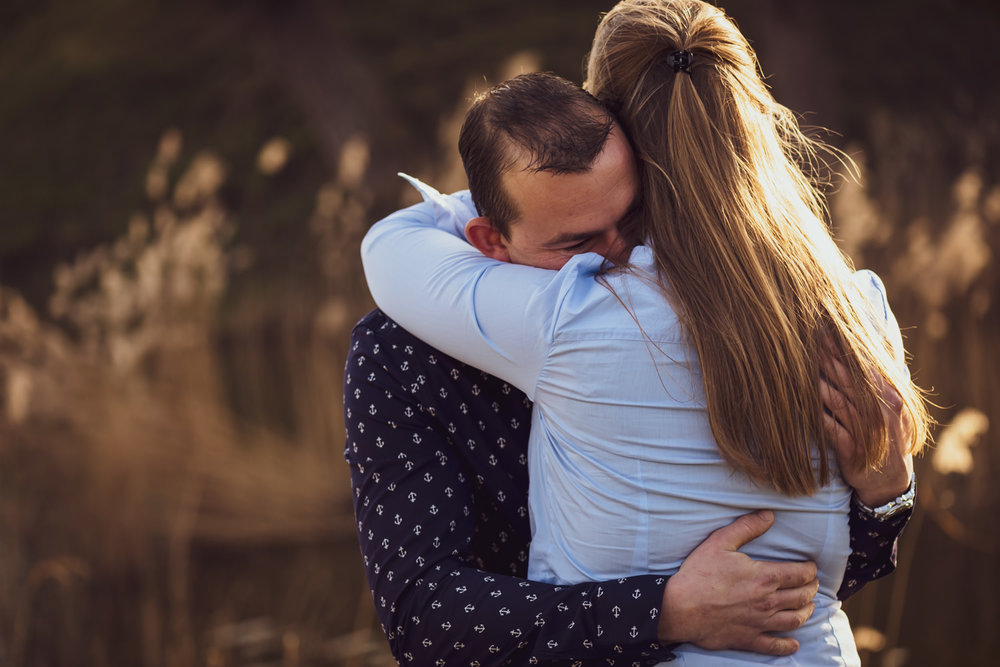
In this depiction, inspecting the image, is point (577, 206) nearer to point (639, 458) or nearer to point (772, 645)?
point (639, 458)

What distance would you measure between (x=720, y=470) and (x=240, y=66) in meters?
8.78

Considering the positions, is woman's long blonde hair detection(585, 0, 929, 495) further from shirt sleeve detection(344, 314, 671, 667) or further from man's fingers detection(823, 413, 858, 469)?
shirt sleeve detection(344, 314, 671, 667)

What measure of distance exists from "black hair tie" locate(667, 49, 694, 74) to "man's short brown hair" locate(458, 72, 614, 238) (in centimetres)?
12

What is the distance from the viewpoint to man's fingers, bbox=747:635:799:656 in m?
1.30

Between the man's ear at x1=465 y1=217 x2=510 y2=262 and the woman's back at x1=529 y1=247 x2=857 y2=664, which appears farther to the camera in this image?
the man's ear at x1=465 y1=217 x2=510 y2=262

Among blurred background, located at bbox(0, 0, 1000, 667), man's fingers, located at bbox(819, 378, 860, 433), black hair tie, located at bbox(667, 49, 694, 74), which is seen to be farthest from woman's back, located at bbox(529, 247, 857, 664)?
blurred background, located at bbox(0, 0, 1000, 667)

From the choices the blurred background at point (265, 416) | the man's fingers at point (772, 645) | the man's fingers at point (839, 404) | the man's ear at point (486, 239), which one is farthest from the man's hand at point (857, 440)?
the blurred background at point (265, 416)

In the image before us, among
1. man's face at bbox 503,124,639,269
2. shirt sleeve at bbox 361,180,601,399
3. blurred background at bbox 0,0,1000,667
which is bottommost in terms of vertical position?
blurred background at bbox 0,0,1000,667

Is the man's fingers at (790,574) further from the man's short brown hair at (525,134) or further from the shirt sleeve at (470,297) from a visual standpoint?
the man's short brown hair at (525,134)

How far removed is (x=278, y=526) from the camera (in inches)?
161

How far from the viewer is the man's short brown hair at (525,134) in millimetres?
1373

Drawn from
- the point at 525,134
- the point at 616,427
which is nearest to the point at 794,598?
the point at 616,427

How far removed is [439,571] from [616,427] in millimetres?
342

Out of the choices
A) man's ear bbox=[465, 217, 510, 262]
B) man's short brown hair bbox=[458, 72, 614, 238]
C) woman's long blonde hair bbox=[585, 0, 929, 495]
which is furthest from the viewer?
man's ear bbox=[465, 217, 510, 262]
